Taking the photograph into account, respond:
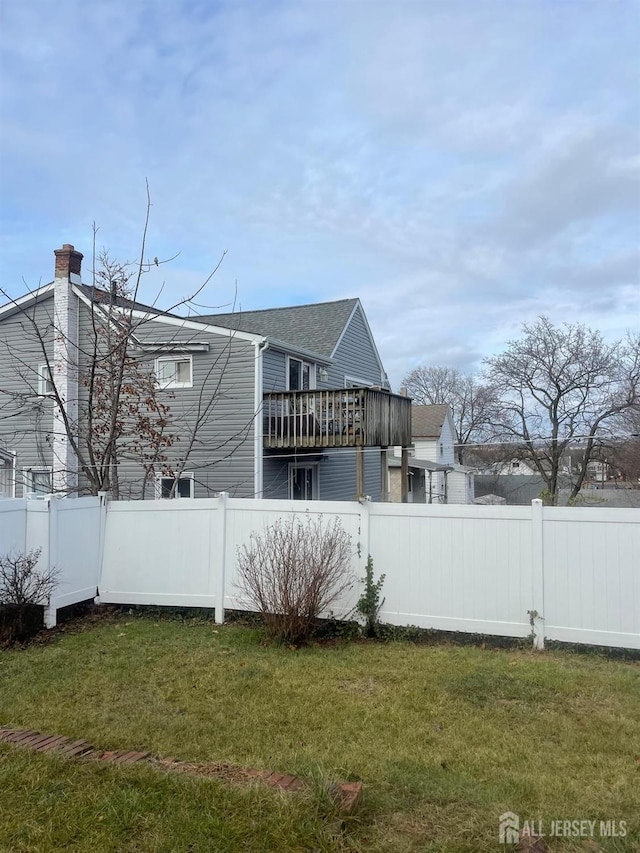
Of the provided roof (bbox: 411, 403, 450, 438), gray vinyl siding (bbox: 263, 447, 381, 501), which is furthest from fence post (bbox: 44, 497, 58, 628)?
roof (bbox: 411, 403, 450, 438)

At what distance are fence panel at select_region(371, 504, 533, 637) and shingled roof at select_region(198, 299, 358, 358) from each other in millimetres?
11774

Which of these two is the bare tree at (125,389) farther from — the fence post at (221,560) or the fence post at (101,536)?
the fence post at (221,560)

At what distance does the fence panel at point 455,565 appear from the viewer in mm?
5871

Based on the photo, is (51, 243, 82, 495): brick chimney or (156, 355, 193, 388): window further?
(156, 355, 193, 388): window

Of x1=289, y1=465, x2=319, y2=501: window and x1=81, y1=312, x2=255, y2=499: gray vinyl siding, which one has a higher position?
x1=81, y1=312, x2=255, y2=499: gray vinyl siding

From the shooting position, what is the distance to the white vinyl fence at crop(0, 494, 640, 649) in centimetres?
560

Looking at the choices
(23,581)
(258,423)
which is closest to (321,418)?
(258,423)

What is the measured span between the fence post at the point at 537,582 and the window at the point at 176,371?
34.3ft

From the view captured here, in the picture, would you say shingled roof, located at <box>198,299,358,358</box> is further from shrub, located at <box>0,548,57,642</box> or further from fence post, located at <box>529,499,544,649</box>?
fence post, located at <box>529,499,544,649</box>

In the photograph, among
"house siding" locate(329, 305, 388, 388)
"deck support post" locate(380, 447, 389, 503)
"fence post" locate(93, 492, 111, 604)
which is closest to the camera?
"fence post" locate(93, 492, 111, 604)

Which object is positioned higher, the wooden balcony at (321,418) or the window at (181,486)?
the wooden balcony at (321,418)

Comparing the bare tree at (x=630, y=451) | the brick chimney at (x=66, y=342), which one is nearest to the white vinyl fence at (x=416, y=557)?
the brick chimney at (x=66, y=342)

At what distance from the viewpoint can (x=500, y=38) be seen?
7598 millimetres

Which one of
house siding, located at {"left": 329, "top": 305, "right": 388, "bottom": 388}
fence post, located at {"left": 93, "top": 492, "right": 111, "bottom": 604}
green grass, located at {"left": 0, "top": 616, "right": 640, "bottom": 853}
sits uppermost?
Result: house siding, located at {"left": 329, "top": 305, "right": 388, "bottom": 388}
